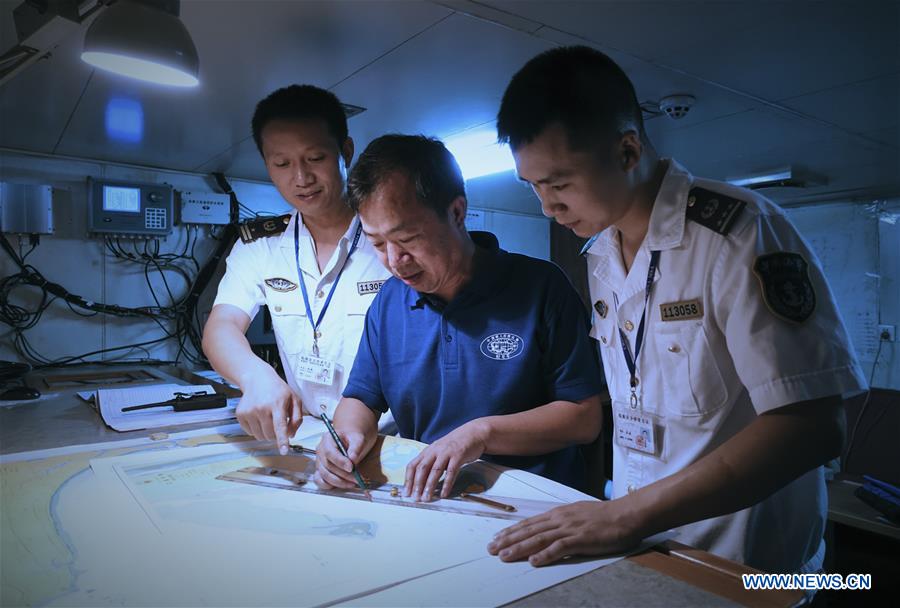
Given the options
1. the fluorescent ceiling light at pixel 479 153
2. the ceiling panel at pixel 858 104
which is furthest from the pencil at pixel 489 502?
the ceiling panel at pixel 858 104

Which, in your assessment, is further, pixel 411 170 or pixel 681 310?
pixel 411 170

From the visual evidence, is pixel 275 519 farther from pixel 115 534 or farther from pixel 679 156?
pixel 679 156

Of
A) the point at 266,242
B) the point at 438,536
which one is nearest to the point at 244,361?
the point at 266,242

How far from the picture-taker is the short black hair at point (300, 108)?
5.31 ft

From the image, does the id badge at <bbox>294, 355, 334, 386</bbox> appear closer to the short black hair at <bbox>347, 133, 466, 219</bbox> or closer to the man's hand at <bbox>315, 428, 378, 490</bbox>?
the man's hand at <bbox>315, 428, 378, 490</bbox>

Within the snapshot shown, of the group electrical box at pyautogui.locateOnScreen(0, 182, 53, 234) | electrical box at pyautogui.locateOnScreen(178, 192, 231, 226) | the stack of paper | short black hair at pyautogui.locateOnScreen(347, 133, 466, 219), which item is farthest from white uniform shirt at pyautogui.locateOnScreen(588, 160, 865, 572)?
electrical box at pyautogui.locateOnScreen(0, 182, 53, 234)

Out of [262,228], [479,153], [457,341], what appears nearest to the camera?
[457,341]

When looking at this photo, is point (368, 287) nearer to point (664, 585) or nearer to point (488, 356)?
point (488, 356)

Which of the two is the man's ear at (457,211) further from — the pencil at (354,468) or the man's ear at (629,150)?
the pencil at (354,468)

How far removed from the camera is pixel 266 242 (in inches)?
77.4

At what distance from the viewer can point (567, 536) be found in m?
0.75

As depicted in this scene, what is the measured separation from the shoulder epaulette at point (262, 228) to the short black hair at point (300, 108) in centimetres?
39

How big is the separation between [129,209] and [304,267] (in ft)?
7.07

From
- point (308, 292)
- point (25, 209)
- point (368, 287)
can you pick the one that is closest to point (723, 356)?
point (368, 287)
